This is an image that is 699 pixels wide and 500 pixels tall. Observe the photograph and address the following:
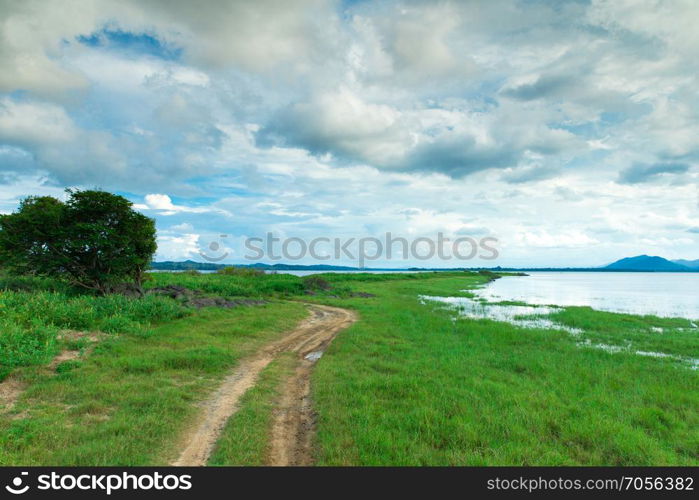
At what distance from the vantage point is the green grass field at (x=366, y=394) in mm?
6977

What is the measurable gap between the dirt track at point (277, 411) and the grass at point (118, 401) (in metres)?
0.41

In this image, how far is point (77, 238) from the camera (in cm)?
2186

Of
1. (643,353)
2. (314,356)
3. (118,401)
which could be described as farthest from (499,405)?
(643,353)

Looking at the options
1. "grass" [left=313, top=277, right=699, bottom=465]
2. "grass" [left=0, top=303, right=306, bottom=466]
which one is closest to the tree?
"grass" [left=0, top=303, right=306, bottom=466]

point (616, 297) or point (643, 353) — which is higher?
point (643, 353)

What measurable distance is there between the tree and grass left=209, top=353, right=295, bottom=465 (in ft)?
57.1

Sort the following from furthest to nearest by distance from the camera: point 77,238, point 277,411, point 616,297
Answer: point 616,297 < point 77,238 < point 277,411

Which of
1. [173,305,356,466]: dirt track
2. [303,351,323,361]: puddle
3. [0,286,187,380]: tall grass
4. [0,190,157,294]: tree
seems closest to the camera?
[173,305,356,466]: dirt track

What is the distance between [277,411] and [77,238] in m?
20.1

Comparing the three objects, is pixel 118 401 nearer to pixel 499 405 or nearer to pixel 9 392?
pixel 9 392

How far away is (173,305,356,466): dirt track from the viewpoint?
22.4ft

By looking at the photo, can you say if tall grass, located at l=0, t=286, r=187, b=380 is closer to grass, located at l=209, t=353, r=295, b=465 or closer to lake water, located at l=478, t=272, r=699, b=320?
grass, located at l=209, t=353, r=295, b=465
